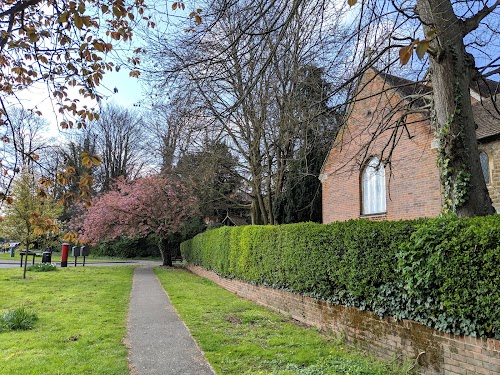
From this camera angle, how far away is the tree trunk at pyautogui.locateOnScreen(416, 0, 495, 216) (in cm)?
579

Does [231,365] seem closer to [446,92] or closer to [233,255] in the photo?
[446,92]

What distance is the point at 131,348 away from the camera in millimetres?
6191

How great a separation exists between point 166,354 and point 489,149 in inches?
418

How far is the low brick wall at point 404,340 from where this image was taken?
4383mm

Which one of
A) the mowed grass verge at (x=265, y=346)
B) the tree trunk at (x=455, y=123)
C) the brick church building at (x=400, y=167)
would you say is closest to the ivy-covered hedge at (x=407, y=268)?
the mowed grass verge at (x=265, y=346)

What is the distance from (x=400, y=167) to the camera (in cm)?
1388

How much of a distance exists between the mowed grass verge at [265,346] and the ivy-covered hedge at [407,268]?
0.77 metres

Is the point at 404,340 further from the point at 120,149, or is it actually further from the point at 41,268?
the point at 120,149

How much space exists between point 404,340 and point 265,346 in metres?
2.20

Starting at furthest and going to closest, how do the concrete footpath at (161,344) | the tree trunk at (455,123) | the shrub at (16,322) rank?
the shrub at (16,322), the tree trunk at (455,123), the concrete footpath at (161,344)

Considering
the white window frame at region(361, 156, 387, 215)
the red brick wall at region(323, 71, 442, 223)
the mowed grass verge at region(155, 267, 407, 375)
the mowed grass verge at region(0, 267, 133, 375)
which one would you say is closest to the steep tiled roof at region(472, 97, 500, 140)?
the red brick wall at region(323, 71, 442, 223)

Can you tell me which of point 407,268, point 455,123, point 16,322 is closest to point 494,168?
point 455,123

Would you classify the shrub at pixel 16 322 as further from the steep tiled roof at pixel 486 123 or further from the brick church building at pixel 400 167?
the steep tiled roof at pixel 486 123

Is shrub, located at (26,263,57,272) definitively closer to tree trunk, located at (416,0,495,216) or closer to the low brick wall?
the low brick wall
